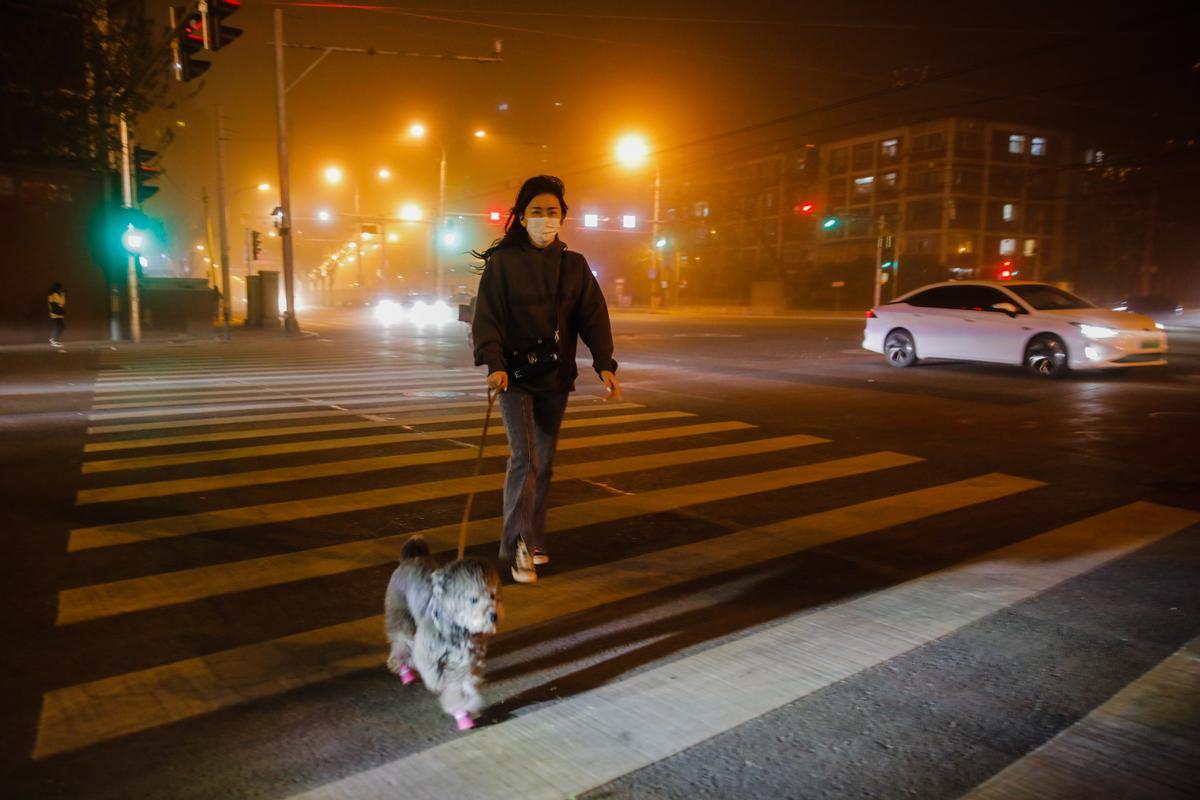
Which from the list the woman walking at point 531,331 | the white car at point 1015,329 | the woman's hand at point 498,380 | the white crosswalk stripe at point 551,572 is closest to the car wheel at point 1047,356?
the white car at point 1015,329

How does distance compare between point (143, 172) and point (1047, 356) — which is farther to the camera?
point (143, 172)

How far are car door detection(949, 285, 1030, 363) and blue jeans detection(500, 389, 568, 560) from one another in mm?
13014

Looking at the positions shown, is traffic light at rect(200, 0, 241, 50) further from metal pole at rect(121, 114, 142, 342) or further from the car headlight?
the car headlight

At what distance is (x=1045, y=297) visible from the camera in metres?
15.2

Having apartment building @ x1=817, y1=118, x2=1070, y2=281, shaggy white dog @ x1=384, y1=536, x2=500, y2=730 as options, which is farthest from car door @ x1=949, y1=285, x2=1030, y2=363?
apartment building @ x1=817, y1=118, x2=1070, y2=281

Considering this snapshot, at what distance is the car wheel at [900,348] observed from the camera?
16.9 m

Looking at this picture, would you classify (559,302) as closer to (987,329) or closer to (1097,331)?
(1097,331)

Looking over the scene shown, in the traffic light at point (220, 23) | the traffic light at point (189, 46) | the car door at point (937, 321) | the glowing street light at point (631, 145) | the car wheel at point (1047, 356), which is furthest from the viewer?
the glowing street light at point (631, 145)

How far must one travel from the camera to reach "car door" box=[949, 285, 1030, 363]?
49.4ft

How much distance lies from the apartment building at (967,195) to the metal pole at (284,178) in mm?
45728

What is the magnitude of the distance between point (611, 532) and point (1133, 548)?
3238mm

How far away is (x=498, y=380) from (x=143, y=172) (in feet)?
79.0

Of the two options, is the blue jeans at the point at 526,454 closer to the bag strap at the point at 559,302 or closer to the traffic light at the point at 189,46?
the bag strap at the point at 559,302

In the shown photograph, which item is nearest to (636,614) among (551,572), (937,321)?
(551,572)
